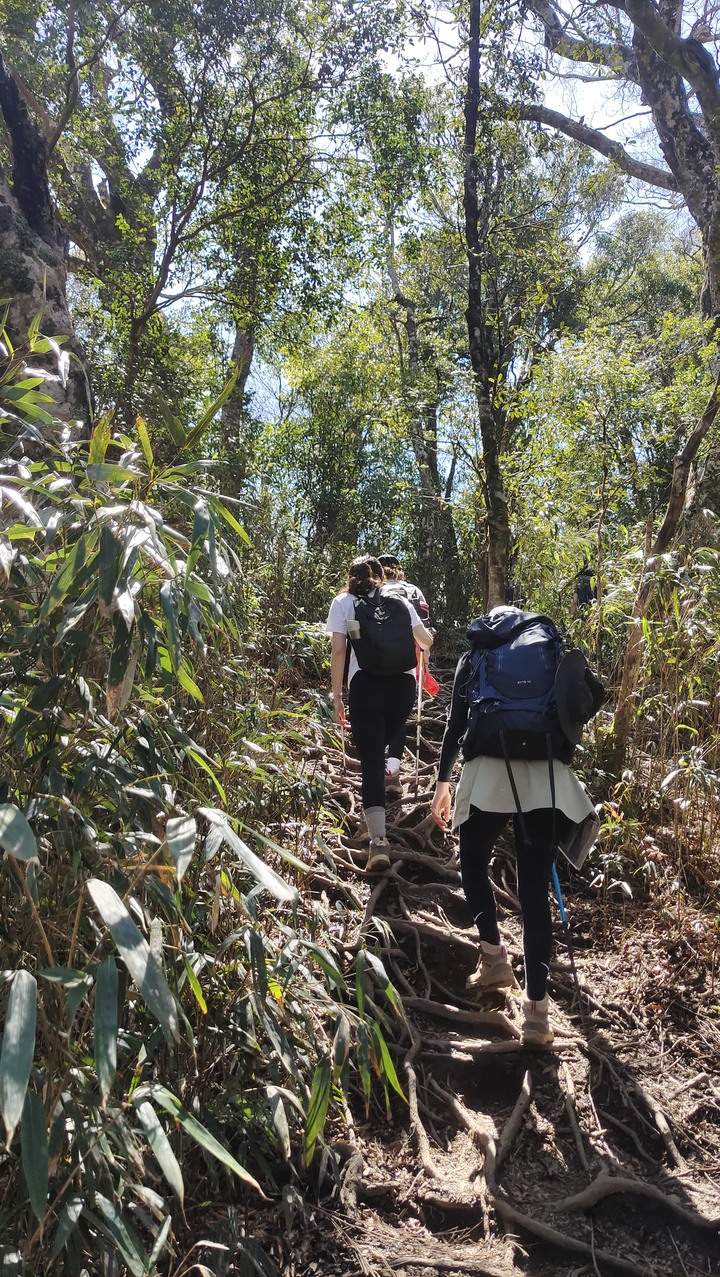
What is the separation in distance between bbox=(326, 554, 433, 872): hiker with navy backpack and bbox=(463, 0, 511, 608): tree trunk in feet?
6.45

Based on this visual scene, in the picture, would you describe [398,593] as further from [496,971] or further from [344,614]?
[496,971]

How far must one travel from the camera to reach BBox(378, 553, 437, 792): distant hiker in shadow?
524cm

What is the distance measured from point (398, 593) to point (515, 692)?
6.02 ft

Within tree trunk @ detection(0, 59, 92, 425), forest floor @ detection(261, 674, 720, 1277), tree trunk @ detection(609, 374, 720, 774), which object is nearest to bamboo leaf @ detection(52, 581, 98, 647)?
forest floor @ detection(261, 674, 720, 1277)

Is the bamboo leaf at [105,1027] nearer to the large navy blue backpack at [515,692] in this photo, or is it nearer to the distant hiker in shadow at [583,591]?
the large navy blue backpack at [515,692]

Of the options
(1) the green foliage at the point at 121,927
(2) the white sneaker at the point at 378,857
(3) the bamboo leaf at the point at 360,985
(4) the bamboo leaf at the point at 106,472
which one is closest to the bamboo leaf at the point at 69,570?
(1) the green foliage at the point at 121,927

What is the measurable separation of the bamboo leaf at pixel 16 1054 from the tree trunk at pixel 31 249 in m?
4.74

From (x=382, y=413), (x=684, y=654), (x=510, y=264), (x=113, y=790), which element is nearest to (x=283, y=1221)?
(x=113, y=790)

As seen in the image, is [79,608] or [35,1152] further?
[79,608]

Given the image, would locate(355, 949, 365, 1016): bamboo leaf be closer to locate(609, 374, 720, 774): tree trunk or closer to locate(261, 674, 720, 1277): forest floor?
locate(261, 674, 720, 1277): forest floor

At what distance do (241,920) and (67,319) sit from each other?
15.1 feet

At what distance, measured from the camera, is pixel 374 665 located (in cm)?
475

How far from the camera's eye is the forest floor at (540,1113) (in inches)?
102

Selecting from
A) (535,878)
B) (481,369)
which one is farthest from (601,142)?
(535,878)
